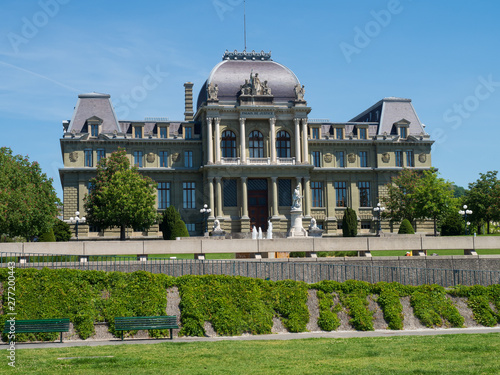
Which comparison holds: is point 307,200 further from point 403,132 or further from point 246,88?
point 403,132

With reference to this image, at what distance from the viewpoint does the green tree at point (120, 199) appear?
62.9m

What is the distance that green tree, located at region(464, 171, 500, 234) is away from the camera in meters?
82.3

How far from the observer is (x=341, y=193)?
81438mm

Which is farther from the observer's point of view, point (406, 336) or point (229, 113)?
point (229, 113)

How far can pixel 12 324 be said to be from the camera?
2038cm

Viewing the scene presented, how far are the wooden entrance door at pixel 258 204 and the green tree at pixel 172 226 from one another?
1170cm

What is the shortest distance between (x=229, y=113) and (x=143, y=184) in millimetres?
15949

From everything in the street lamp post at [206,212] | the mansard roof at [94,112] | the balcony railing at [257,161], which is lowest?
the street lamp post at [206,212]

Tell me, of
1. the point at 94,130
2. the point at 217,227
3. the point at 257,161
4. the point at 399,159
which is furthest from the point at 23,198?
the point at 399,159

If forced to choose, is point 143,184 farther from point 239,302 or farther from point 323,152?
point 239,302

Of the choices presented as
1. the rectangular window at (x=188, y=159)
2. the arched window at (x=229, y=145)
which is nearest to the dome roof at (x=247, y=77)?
the arched window at (x=229, y=145)

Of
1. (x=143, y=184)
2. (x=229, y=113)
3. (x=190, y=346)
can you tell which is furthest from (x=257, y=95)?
(x=190, y=346)

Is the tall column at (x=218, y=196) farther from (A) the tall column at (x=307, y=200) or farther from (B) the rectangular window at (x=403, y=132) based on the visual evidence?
(B) the rectangular window at (x=403, y=132)

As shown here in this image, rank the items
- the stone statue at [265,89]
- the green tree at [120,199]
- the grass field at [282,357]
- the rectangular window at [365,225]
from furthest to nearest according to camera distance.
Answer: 1. the rectangular window at [365,225]
2. the stone statue at [265,89]
3. the green tree at [120,199]
4. the grass field at [282,357]
